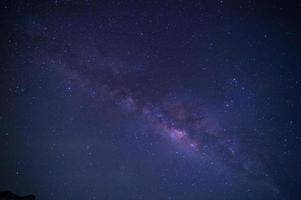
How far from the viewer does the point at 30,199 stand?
18000 millimetres

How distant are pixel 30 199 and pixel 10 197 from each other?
1.34 m

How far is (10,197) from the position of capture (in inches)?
671
